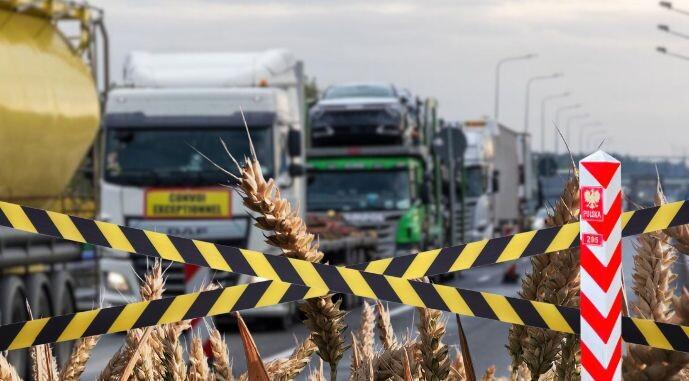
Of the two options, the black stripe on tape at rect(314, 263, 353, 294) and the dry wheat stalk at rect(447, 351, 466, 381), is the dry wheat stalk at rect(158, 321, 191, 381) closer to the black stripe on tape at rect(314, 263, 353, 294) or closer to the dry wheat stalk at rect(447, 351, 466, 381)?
the black stripe on tape at rect(314, 263, 353, 294)

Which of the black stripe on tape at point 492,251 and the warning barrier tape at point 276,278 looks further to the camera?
the black stripe on tape at point 492,251

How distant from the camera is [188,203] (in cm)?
1891

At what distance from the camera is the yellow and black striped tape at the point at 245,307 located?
107 inches

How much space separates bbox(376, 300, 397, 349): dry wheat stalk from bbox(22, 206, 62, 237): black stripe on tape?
0.60m

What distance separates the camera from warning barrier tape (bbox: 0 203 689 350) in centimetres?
276

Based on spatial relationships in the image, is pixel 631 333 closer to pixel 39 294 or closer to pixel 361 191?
pixel 39 294

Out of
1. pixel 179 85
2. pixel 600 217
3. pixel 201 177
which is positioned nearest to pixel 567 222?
pixel 600 217

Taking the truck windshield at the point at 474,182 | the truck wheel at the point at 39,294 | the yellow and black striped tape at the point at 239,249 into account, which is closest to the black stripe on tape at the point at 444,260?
the yellow and black striped tape at the point at 239,249

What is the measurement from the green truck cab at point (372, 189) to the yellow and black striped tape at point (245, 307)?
24.5 metres

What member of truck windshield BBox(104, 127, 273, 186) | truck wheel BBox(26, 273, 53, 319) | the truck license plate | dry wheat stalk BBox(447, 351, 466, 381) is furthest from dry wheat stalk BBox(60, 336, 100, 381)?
the truck license plate

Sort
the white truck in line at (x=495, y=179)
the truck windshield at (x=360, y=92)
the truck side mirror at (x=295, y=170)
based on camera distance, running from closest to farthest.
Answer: the truck side mirror at (x=295, y=170), the truck windshield at (x=360, y=92), the white truck in line at (x=495, y=179)

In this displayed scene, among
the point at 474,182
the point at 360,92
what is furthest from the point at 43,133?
the point at 474,182

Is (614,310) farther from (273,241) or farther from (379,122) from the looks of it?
(379,122)

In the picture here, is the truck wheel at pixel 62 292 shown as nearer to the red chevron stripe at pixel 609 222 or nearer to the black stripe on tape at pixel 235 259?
the black stripe on tape at pixel 235 259
